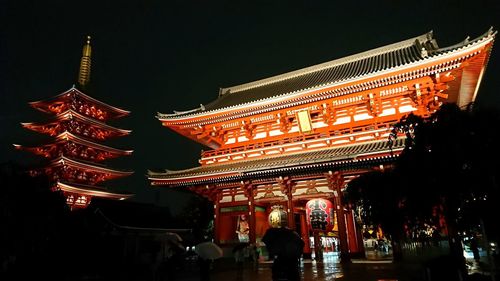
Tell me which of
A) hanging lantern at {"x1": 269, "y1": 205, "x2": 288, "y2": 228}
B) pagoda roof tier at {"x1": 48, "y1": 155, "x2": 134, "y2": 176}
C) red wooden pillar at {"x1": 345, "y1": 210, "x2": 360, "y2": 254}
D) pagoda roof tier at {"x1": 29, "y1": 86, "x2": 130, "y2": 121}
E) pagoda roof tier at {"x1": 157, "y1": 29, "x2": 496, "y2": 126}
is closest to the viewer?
pagoda roof tier at {"x1": 157, "y1": 29, "x2": 496, "y2": 126}

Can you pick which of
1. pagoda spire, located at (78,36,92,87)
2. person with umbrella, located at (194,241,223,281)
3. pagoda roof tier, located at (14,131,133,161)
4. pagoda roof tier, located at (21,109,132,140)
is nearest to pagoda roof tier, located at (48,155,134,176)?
pagoda roof tier, located at (14,131,133,161)

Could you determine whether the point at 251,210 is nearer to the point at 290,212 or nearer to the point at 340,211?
the point at 290,212

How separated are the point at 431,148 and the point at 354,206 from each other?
2325 millimetres

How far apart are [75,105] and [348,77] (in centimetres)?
2757

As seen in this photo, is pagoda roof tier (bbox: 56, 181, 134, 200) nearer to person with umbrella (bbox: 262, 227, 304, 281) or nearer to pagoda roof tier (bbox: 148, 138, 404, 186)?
pagoda roof tier (bbox: 148, 138, 404, 186)

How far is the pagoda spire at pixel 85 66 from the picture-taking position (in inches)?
1481

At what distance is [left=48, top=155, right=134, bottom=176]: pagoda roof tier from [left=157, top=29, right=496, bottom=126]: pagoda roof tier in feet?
41.8

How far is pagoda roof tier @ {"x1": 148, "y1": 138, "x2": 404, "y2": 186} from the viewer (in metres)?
15.0

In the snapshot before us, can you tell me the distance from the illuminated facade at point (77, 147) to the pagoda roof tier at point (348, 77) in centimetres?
1333

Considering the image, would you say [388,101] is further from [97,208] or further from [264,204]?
[97,208]

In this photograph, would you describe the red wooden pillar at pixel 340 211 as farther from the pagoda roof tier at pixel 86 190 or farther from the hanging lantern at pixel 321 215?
the pagoda roof tier at pixel 86 190

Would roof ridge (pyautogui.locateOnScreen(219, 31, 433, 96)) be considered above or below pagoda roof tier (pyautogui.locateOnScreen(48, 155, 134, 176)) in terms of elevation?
above

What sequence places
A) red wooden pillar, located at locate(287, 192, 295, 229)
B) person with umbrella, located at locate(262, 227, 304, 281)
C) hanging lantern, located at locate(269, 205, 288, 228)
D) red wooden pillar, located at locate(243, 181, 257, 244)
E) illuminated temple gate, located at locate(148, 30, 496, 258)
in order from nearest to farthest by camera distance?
person with umbrella, located at locate(262, 227, 304, 281), illuminated temple gate, located at locate(148, 30, 496, 258), red wooden pillar, located at locate(287, 192, 295, 229), hanging lantern, located at locate(269, 205, 288, 228), red wooden pillar, located at locate(243, 181, 257, 244)

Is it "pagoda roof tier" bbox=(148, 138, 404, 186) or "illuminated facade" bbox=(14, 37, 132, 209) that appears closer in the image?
"pagoda roof tier" bbox=(148, 138, 404, 186)
